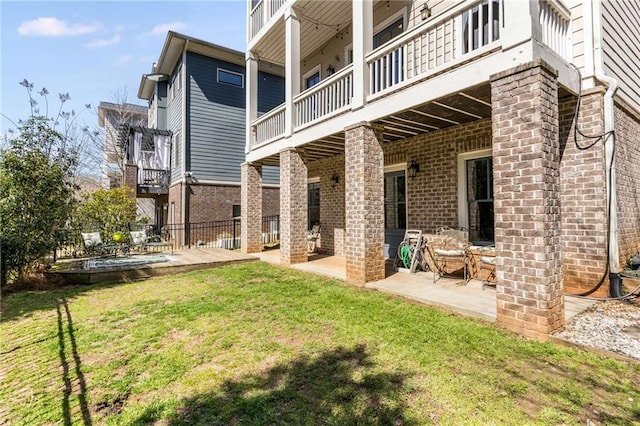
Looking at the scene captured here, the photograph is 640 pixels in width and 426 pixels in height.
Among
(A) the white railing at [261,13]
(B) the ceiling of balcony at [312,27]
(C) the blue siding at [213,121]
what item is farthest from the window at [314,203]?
(C) the blue siding at [213,121]

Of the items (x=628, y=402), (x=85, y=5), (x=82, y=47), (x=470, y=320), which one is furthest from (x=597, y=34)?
(x=82, y=47)

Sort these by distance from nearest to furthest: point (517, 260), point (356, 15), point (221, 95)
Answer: point (517, 260) < point (356, 15) < point (221, 95)

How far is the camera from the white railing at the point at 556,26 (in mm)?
4301

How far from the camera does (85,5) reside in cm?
847

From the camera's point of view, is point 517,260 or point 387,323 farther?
point 387,323

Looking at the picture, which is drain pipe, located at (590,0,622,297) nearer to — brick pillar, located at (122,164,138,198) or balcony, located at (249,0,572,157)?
balcony, located at (249,0,572,157)

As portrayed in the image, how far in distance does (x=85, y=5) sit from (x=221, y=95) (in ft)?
22.8

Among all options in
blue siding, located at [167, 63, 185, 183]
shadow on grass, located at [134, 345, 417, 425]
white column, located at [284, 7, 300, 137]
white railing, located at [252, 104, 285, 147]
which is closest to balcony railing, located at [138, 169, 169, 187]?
blue siding, located at [167, 63, 185, 183]

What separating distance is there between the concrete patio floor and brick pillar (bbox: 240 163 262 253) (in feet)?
11.0

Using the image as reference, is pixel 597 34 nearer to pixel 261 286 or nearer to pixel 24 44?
pixel 261 286

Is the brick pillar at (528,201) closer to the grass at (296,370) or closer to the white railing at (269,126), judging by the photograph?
the grass at (296,370)

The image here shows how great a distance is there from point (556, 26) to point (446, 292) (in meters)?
4.30

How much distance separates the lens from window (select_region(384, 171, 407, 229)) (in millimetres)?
8078

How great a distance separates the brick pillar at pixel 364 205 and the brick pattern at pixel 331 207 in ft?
11.4
